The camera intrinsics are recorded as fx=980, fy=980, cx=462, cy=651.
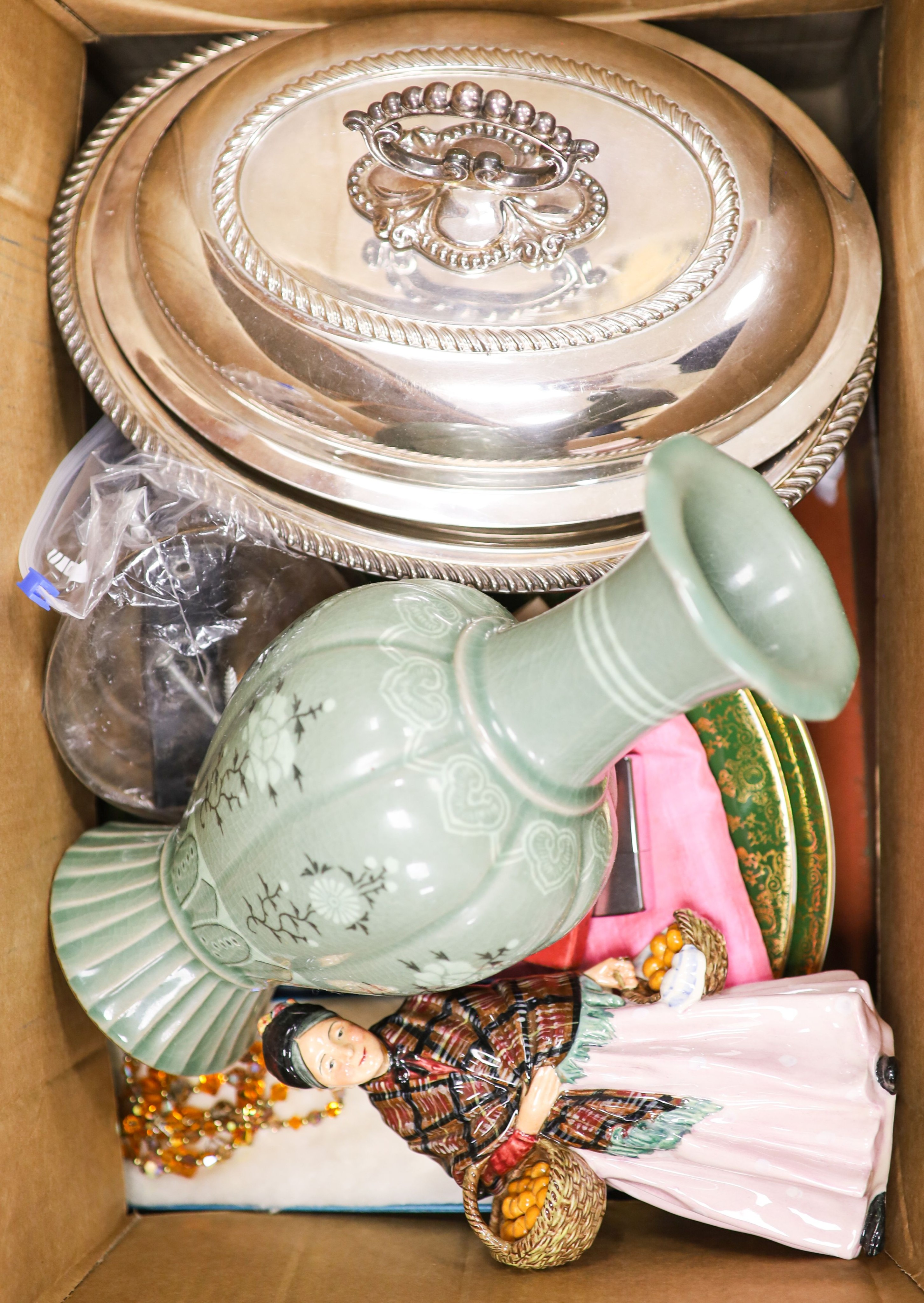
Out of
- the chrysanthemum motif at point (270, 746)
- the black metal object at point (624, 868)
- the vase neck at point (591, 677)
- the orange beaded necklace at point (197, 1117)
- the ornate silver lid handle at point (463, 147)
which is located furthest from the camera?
the orange beaded necklace at point (197, 1117)

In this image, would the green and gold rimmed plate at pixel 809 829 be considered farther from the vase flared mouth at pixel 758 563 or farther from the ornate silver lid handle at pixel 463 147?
the ornate silver lid handle at pixel 463 147

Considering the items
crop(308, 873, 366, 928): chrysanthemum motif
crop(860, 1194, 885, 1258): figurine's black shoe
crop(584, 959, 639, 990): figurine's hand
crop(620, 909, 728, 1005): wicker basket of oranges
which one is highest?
crop(308, 873, 366, 928): chrysanthemum motif

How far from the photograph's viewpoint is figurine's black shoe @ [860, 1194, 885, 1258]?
2.76ft

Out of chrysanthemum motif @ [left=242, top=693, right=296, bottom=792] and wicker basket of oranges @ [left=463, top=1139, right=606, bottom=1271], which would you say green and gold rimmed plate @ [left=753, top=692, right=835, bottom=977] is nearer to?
wicker basket of oranges @ [left=463, top=1139, right=606, bottom=1271]

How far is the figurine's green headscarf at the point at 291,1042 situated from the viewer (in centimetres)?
81

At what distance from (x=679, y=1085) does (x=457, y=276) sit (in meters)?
0.69

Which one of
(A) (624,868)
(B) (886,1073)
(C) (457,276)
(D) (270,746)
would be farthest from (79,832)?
(B) (886,1073)

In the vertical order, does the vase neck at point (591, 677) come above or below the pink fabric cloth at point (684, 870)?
above

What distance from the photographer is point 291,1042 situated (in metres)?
0.81

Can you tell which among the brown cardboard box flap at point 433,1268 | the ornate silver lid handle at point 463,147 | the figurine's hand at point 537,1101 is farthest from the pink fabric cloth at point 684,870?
the ornate silver lid handle at point 463,147

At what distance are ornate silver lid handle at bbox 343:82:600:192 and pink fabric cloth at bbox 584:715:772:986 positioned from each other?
48cm

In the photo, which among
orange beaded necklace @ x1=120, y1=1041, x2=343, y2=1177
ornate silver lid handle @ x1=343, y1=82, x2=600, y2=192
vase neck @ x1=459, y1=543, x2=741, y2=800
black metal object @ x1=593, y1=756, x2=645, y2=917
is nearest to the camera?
vase neck @ x1=459, y1=543, x2=741, y2=800

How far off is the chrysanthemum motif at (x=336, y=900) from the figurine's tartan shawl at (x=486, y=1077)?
0.28 meters

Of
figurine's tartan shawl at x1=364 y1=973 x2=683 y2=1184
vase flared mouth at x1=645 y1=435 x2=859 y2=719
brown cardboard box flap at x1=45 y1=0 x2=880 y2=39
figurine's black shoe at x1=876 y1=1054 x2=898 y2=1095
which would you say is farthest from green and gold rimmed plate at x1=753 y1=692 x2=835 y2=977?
brown cardboard box flap at x1=45 y1=0 x2=880 y2=39
